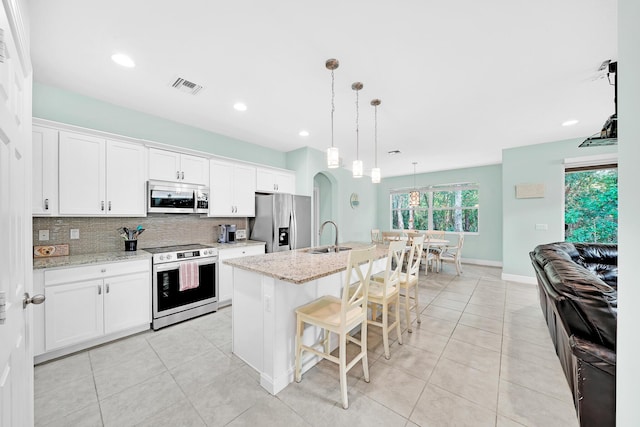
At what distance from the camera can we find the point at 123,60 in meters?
2.11

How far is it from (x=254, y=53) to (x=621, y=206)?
2.45 meters

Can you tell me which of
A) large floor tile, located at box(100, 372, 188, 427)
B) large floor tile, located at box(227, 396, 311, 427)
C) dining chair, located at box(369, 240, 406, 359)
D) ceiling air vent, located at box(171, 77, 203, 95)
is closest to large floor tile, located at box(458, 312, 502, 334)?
dining chair, located at box(369, 240, 406, 359)

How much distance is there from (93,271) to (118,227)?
0.80 metres

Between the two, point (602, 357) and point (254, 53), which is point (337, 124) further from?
point (602, 357)

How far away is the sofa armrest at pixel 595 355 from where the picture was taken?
4.09 feet

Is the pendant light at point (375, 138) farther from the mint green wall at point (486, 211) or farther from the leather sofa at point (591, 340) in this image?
the mint green wall at point (486, 211)

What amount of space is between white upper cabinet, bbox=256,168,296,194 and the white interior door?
2.93 meters

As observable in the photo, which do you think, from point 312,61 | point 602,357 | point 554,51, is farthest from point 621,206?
point 312,61

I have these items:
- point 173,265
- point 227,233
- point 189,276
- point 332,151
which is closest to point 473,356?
point 332,151

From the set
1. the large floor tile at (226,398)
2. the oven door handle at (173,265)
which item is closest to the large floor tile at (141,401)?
the large floor tile at (226,398)

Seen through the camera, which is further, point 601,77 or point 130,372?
point 601,77

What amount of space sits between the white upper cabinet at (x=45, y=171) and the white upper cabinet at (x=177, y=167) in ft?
2.65

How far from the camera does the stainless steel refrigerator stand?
3928 millimetres

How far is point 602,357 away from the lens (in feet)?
4.17
